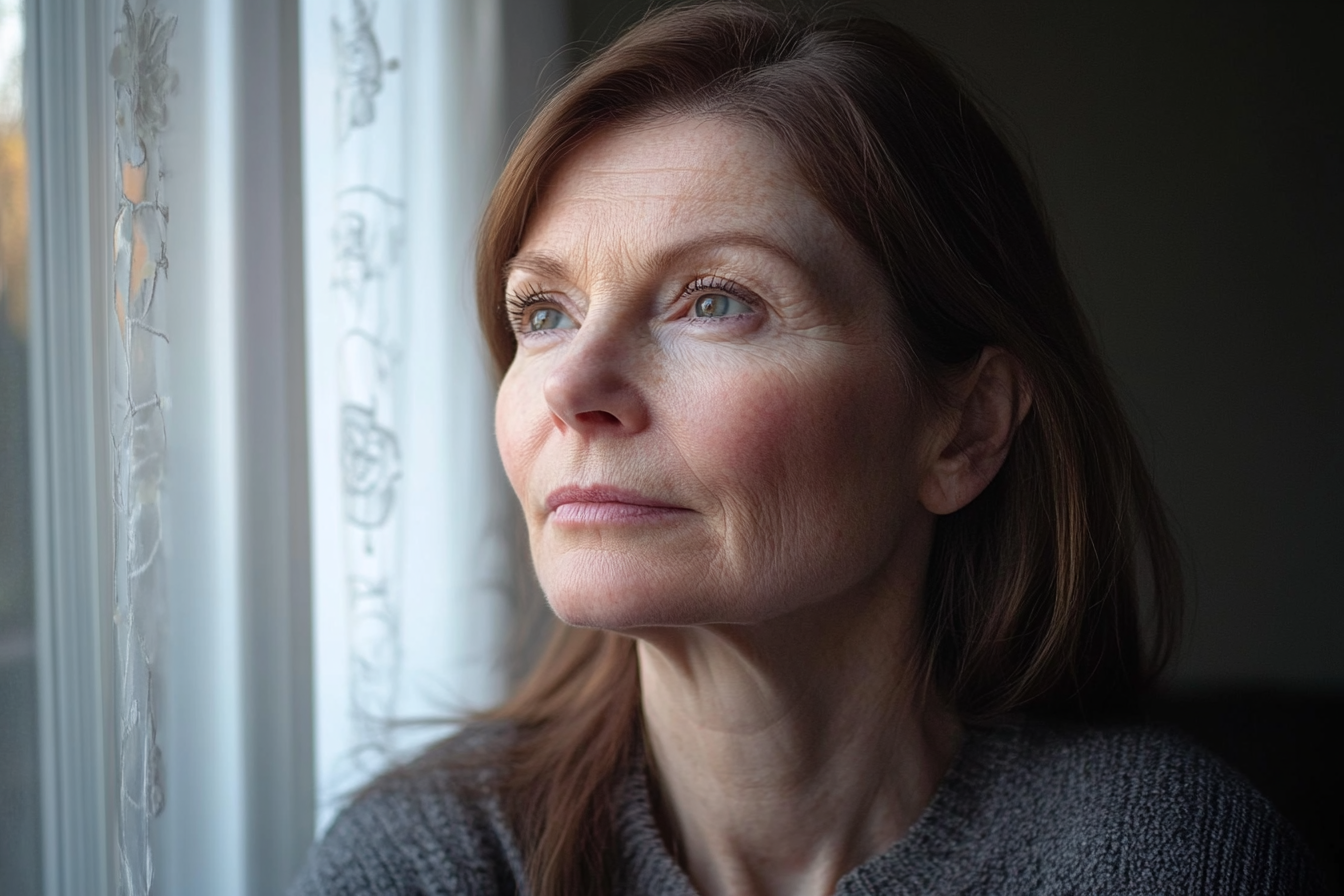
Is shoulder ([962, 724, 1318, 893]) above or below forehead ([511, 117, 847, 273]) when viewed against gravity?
below

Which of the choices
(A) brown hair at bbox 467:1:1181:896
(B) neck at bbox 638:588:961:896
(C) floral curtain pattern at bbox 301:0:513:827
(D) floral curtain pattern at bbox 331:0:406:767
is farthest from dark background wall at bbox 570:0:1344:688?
(B) neck at bbox 638:588:961:896

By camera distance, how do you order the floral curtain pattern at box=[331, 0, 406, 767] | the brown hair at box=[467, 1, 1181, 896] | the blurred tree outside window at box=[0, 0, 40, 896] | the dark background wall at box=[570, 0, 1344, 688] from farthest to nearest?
the dark background wall at box=[570, 0, 1344, 688], the floral curtain pattern at box=[331, 0, 406, 767], the brown hair at box=[467, 1, 1181, 896], the blurred tree outside window at box=[0, 0, 40, 896]

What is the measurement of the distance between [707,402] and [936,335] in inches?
11.0

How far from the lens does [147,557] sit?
35.4 inches

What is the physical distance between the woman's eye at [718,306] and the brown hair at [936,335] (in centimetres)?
13

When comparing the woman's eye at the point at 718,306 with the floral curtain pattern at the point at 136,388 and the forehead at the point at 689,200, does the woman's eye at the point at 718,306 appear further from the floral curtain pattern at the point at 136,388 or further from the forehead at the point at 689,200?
the floral curtain pattern at the point at 136,388

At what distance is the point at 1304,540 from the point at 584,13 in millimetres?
1997

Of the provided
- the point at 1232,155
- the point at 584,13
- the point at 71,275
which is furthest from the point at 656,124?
the point at 1232,155

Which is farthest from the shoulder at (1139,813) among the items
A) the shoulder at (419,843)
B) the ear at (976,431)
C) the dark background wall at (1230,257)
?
the dark background wall at (1230,257)

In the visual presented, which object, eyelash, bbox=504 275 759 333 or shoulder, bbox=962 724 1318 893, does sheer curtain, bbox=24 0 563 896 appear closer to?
eyelash, bbox=504 275 759 333

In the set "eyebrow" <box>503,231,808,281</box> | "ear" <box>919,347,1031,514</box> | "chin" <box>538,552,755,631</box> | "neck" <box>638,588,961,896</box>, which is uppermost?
"eyebrow" <box>503,231,808,281</box>

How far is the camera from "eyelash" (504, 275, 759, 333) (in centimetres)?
99

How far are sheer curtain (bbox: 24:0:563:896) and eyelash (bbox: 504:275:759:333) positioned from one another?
0.28 metres

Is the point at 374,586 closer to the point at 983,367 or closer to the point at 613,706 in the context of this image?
the point at 613,706
